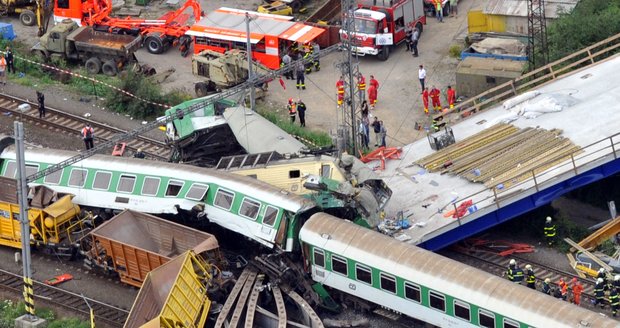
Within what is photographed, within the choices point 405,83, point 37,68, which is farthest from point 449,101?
point 37,68

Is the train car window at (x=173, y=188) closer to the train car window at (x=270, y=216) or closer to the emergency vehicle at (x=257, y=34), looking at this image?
the train car window at (x=270, y=216)

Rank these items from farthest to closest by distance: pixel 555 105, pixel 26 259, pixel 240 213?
1. pixel 555 105
2. pixel 240 213
3. pixel 26 259

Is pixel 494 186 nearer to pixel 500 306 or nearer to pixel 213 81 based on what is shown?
pixel 500 306

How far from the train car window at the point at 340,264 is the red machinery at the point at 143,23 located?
2211 centimetres

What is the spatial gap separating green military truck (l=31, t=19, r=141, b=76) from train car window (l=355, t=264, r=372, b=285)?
21736 mm

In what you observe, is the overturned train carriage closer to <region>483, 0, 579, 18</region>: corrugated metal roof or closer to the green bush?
the green bush

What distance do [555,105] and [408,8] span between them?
13380mm

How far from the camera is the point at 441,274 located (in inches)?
1427

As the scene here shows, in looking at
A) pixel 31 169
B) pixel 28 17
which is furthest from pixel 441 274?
pixel 28 17

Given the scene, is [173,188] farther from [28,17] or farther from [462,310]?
[28,17]

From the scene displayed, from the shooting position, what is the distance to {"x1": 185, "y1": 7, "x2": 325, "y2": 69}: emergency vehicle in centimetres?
5588

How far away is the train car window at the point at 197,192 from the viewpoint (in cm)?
4116

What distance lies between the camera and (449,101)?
5097 cm

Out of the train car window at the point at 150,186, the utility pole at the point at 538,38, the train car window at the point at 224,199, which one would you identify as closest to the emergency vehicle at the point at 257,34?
the utility pole at the point at 538,38
